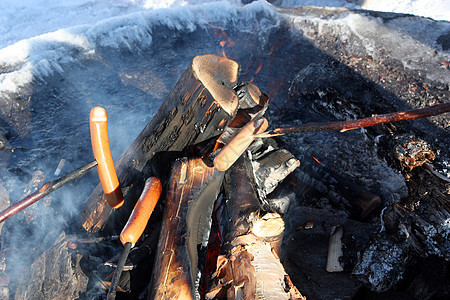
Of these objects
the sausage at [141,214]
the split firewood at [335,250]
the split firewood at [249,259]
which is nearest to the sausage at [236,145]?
the split firewood at [249,259]

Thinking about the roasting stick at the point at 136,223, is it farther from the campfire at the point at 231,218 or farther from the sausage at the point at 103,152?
the sausage at the point at 103,152

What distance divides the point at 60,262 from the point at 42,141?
196 cm

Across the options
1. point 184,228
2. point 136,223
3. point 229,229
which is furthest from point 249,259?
point 136,223

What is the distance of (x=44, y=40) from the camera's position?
4.54 m

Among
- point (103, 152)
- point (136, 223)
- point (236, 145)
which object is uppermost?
point (103, 152)

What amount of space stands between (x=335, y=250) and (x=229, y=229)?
117 centimetres

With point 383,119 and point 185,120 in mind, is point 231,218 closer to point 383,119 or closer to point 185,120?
point 185,120

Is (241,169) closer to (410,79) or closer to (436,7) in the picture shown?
(410,79)

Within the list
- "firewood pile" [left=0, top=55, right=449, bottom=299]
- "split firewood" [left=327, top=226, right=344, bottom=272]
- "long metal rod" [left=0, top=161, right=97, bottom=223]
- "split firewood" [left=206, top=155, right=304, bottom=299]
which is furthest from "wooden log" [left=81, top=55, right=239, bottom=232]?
"split firewood" [left=327, top=226, right=344, bottom=272]

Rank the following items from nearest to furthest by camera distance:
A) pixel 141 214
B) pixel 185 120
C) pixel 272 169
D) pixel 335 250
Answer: pixel 141 214 < pixel 185 120 < pixel 335 250 < pixel 272 169

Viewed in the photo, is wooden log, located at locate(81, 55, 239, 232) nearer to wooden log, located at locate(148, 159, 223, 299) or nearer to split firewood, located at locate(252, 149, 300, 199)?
wooden log, located at locate(148, 159, 223, 299)

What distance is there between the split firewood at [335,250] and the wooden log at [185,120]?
1517mm

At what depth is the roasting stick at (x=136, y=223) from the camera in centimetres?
181

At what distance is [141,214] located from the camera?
200cm
